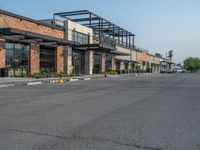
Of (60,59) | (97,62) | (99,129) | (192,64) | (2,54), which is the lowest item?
(99,129)

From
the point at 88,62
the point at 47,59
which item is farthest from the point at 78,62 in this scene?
the point at 47,59

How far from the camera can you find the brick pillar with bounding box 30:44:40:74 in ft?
135

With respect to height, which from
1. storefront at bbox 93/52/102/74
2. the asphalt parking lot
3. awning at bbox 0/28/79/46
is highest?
awning at bbox 0/28/79/46

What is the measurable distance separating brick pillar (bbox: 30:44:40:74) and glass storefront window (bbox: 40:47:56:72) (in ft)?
3.59

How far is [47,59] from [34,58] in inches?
137

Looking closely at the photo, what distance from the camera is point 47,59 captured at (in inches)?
1777

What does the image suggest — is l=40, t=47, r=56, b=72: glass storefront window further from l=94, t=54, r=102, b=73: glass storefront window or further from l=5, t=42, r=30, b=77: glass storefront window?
l=94, t=54, r=102, b=73: glass storefront window

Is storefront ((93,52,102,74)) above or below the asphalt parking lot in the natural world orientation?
above

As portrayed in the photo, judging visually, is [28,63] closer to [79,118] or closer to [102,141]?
[79,118]

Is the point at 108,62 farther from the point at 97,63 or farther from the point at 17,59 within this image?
the point at 17,59

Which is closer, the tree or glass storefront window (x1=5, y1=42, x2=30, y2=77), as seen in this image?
glass storefront window (x1=5, y1=42, x2=30, y2=77)

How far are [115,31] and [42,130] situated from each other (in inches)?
2775

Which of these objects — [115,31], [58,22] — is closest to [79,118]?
[58,22]

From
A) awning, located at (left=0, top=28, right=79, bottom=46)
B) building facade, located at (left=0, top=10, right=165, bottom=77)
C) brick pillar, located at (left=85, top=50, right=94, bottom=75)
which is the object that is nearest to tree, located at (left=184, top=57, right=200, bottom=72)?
building facade, located at (left=0, top=10, right=165, bottom=77)
